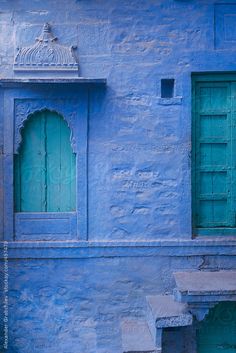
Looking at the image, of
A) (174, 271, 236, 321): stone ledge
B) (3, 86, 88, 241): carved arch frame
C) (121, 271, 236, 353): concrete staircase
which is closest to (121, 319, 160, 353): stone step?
(121, 271, 236, 353): concrete staircase

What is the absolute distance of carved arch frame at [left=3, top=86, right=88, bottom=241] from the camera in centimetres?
500

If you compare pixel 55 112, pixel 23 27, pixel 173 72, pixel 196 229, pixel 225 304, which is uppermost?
pixel 23 27

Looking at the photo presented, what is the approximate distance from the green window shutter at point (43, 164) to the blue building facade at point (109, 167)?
4.1 inches

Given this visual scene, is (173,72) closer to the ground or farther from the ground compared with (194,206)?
farther from the ground

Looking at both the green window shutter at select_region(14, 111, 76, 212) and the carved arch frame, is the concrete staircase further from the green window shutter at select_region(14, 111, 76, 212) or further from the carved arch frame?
the green window shutter at select_region(14, 111, 76, 212)

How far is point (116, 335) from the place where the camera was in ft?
16.4

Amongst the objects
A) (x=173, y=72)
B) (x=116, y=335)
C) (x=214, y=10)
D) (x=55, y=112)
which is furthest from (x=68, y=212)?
(x=214, y=10)

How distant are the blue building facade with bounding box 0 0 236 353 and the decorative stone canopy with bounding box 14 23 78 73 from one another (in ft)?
0.04

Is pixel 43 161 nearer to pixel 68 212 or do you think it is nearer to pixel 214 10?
pixel 68 212

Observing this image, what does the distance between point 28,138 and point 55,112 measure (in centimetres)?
40

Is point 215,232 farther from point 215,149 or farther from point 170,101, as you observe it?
point 170,101

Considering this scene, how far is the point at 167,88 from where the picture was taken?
5.11 m

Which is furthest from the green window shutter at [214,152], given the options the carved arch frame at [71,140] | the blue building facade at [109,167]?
the carved arch frame at [71,140]

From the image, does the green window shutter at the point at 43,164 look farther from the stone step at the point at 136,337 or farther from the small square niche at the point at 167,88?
the stone step at the point at 136,337
